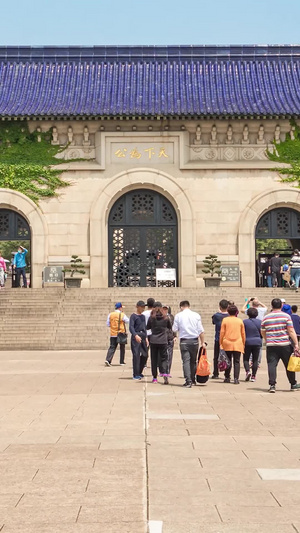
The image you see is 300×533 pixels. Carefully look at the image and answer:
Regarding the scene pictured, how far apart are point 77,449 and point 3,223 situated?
27783 mm

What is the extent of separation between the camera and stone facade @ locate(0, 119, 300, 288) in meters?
35.1

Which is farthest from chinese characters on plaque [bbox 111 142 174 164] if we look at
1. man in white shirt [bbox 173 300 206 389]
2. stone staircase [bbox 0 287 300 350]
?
man in white shirt [bbox 173 300 206 389]

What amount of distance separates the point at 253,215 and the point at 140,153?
204 inches

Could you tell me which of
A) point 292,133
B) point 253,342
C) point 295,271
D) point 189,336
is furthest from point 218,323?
point 292,133

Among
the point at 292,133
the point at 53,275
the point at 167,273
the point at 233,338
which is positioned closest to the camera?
the point at 233,338

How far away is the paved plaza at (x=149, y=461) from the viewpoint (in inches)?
234

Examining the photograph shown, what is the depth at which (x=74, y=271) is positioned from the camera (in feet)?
113

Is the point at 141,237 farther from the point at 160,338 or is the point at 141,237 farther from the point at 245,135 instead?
the point at 160,338

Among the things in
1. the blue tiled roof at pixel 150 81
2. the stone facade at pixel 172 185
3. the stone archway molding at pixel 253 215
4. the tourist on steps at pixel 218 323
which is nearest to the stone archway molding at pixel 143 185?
the stone facade at pixel 172 185

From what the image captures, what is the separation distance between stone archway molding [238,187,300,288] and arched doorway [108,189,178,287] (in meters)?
2.69

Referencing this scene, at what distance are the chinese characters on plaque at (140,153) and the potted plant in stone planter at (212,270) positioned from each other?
171 inches

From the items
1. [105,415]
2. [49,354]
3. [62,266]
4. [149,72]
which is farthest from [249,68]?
[105,415]

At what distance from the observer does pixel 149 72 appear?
38.3 meters

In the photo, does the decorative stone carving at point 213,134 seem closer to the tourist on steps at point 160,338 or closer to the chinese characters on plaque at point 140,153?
A: the chinese characters on plaque at point 140,153
